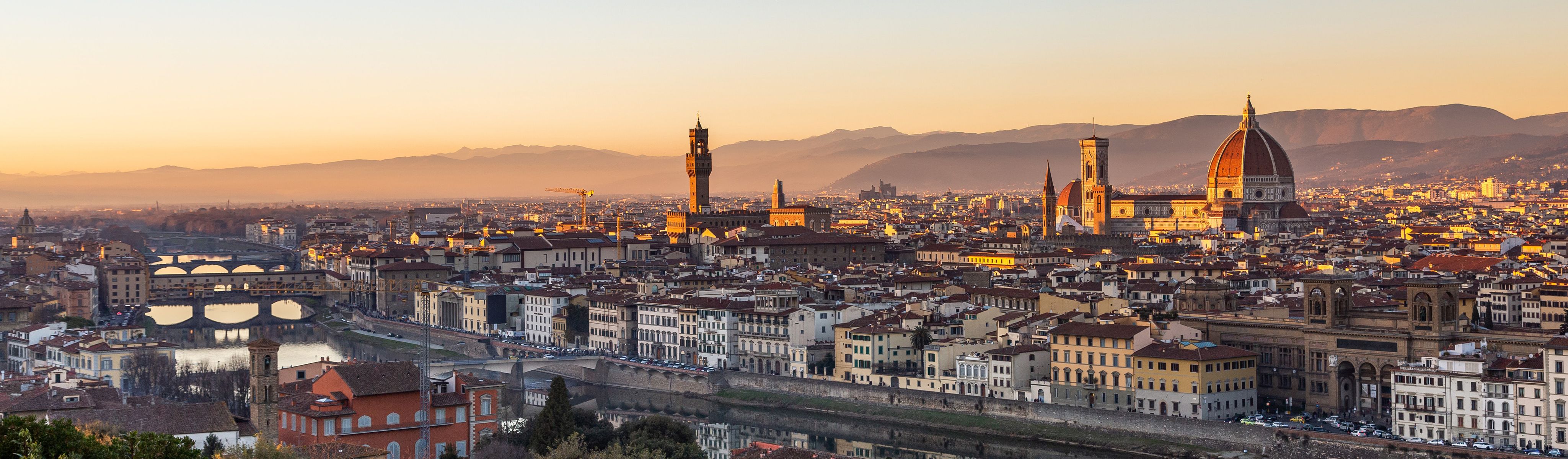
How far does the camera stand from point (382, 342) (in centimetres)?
5572

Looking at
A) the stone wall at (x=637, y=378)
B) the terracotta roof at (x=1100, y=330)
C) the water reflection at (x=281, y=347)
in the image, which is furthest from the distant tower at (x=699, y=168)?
the terracotta roof at (x=1100, y=330)

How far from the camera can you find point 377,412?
82.4 ft

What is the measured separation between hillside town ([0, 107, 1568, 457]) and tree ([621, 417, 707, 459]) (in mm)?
2122

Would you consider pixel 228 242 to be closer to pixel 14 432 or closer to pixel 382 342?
pixel 382 342

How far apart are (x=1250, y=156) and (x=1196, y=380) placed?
66.9m

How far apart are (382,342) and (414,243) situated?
119 ft

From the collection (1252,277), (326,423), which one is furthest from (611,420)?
(1252,277)

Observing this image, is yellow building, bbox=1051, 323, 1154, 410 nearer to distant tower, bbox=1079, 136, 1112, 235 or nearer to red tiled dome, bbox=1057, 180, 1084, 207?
distant tower, bbox=1079, 136, 1112, 235

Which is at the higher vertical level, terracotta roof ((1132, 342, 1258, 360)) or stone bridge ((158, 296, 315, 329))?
terracotta roof ((1132, 342, 1258, 360))

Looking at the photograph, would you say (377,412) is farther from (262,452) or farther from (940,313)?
(940,313)

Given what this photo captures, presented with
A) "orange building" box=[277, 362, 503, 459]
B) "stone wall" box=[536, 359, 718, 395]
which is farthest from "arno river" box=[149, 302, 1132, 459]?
"orange building" box=[277, 362, 503, 459]

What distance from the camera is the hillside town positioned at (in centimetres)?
2817

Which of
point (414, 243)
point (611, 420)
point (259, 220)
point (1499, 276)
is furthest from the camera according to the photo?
point (259, 220)

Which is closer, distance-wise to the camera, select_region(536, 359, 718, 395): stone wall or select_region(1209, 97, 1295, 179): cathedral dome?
select_region(536, 359, 718, 395): stone wall
